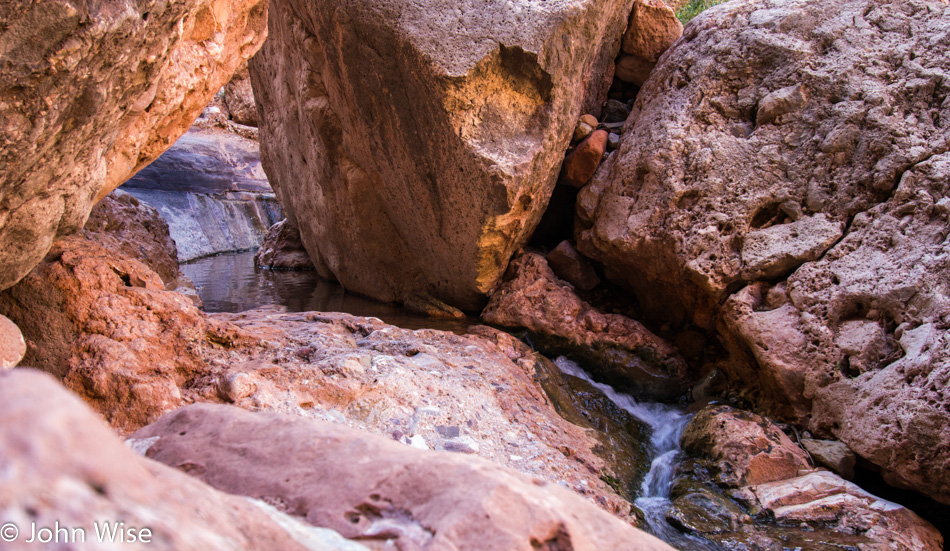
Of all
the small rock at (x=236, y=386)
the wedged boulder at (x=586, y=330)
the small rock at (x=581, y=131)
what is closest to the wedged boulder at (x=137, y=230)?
the small rock at (x=236, y=386)

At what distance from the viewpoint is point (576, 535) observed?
3.54ft

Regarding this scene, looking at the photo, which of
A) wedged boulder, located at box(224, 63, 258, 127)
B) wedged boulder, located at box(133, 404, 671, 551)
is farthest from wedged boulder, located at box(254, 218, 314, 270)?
wedged boulder, located at box(133, 404, 671, 551)

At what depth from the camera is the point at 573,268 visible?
4.88m

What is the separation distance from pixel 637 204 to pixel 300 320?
2.81m

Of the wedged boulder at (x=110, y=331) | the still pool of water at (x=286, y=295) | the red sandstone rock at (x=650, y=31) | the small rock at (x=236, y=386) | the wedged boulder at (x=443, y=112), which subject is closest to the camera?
the wedged boulder at (x=110, y=331)

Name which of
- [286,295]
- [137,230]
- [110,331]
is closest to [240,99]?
[286,295]

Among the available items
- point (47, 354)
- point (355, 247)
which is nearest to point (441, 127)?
point (355, 247)

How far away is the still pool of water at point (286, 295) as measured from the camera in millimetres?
5325

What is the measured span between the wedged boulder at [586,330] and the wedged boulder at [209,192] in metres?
7.63

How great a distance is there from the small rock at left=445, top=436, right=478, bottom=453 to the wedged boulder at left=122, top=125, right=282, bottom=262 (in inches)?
354

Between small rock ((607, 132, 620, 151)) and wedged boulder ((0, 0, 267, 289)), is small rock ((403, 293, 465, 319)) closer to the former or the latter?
small rock ((607, 132, 620, 151))

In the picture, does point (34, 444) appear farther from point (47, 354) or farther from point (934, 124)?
point (934, 124)

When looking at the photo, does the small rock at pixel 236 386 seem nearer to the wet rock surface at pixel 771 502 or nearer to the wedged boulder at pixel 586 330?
the wet rock surface at pixel 771 502

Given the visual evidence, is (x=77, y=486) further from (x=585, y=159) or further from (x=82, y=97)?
(x=585, y=159)
